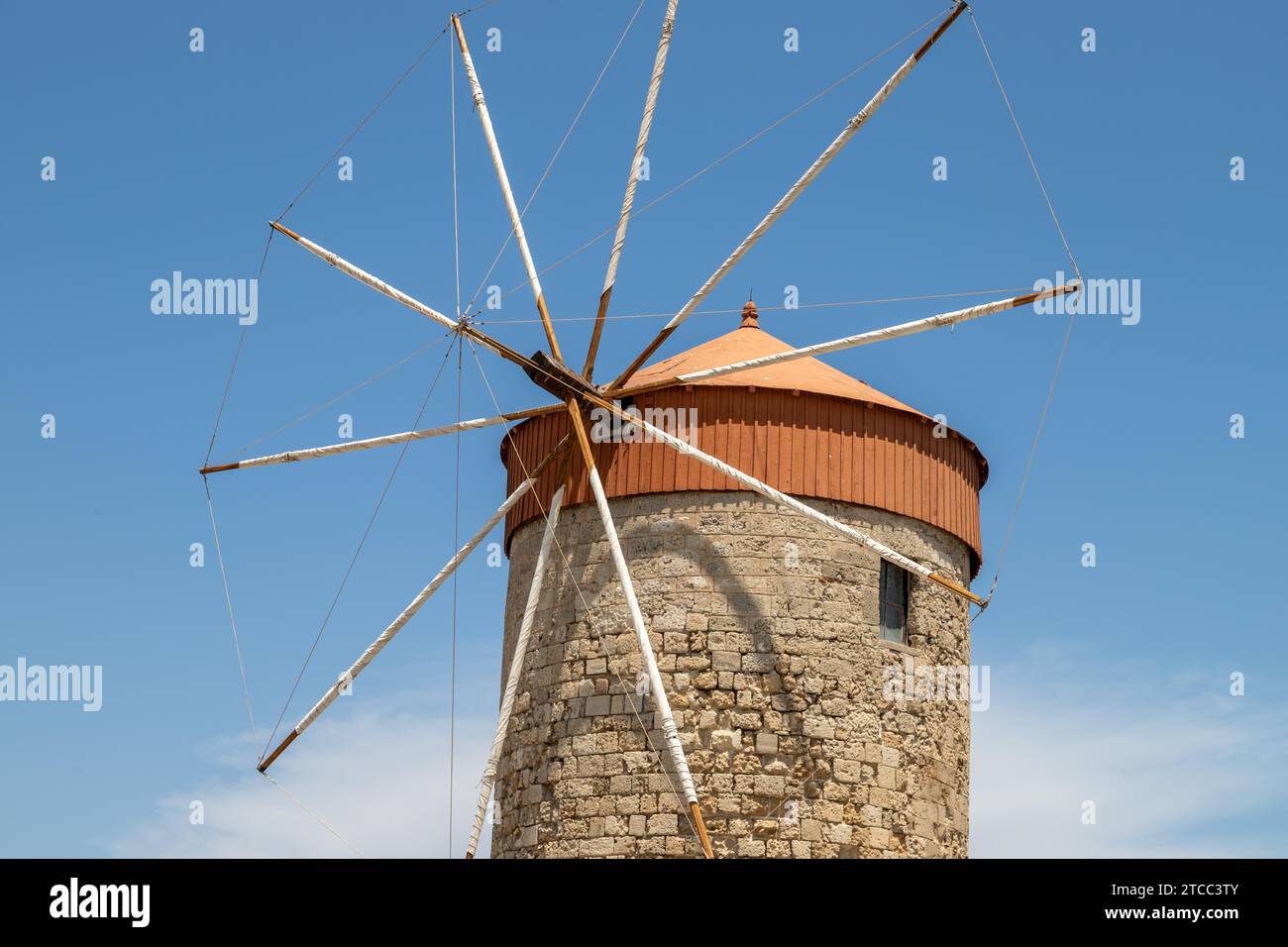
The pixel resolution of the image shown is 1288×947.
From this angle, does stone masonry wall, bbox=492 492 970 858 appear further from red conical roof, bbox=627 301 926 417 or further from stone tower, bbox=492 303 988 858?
red conical roof, bbox=627 301 926 417

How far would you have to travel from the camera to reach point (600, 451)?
17.9 m

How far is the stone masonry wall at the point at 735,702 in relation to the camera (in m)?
16.5

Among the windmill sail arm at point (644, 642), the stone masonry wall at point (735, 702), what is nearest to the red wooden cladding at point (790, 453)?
the stone masonry wall at point (735, 702)

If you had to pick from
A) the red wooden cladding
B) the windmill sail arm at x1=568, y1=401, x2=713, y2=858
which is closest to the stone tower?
the red wooden cladding

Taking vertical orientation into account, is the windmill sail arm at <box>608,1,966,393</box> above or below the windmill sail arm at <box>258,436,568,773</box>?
above

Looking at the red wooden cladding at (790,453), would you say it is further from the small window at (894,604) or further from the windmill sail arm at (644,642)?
the small window at (894,604)

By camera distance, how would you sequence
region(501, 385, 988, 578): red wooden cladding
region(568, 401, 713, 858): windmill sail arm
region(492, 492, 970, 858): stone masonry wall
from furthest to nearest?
1. region(501, 385, 988, 578): red wooden cladding
2. region(492, 492, 970, 858): stone masonry wall
3. region(568, 401, 713, 858): windmill sail arm

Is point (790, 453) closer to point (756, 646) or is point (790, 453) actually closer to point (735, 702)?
point (756, 646)

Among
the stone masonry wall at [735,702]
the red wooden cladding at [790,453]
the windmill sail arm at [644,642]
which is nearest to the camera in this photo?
the windmill sail arm at [644,642]

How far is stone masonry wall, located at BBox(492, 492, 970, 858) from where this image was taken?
1645cm

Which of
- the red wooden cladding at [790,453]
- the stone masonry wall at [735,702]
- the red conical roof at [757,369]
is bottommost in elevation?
the stone masonry wall at [735,702]

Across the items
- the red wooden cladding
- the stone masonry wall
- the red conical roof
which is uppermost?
the red conical roof

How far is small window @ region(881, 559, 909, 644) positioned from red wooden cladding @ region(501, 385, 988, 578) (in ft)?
2.12

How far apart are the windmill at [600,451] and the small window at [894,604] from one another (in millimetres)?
100
